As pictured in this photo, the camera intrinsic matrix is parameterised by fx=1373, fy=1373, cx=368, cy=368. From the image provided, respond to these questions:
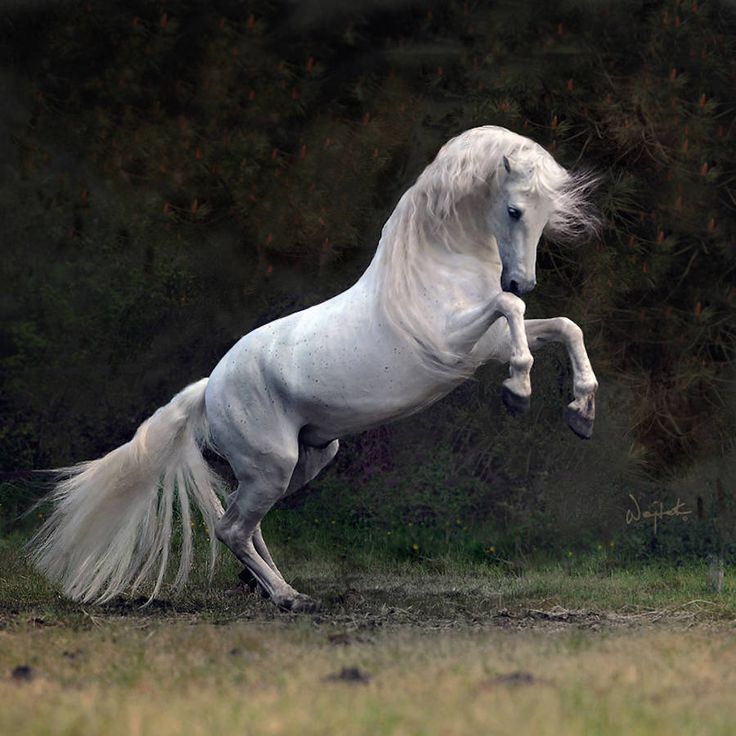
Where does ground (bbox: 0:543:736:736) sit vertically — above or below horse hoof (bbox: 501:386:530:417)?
below

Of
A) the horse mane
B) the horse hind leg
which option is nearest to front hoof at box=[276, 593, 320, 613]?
the horse hind leg

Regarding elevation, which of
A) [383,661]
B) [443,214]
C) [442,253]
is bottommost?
[383,661]

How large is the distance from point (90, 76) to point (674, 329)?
4224mm

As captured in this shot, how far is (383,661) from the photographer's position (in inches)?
158

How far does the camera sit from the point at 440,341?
564 cm

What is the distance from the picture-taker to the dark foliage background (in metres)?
8.55

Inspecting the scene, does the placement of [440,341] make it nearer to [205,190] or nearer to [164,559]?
[164,559]

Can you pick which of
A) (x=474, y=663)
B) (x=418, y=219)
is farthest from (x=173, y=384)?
(x=474, y=663)

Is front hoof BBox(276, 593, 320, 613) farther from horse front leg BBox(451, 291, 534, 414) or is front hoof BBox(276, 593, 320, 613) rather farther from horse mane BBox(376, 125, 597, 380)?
horse front leg BBox(451, 291, 534, 414)

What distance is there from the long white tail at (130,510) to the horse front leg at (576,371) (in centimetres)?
176

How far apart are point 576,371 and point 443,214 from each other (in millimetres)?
873
